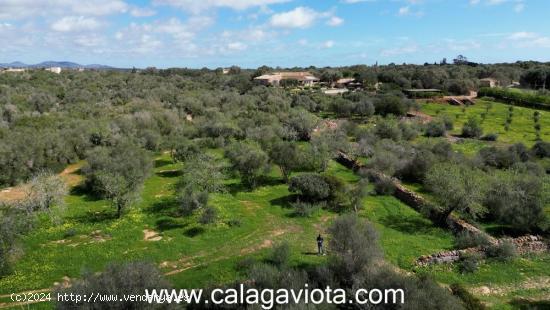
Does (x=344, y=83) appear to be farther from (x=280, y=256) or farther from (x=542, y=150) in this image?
(x=280, y=256)

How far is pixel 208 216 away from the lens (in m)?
24.2

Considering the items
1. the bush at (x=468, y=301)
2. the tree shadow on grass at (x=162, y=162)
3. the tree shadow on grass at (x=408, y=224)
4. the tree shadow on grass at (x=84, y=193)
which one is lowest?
the tree shadow on grass at (x=408, y=224)

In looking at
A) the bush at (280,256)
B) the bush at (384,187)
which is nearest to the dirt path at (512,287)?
the bush at (280,256)

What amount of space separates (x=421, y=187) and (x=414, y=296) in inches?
824

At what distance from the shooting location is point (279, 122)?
53.5 m

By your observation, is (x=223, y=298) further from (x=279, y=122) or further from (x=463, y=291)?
(x=279, y=122)

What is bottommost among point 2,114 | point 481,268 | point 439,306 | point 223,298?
point 481,268

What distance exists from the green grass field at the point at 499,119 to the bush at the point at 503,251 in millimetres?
26679

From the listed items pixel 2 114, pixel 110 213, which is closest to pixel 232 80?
pixel 2 114

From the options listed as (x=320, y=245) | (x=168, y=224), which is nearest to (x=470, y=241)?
(x=320, y=245)

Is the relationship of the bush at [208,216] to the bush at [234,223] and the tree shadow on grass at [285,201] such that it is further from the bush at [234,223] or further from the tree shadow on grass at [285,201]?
the tree shadow on grass at [285,201]

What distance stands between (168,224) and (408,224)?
1504 cm

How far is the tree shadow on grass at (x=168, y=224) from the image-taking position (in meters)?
24.4

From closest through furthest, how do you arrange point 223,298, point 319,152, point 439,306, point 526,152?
1. point 439,306
2. point 223,298
3. point 319,152
4. point 526,152
